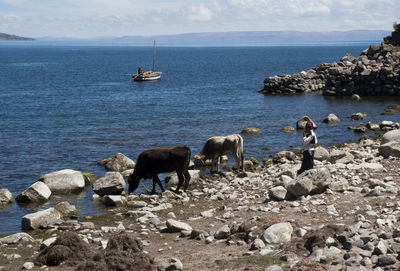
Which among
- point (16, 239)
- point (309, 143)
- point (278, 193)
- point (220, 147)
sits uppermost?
point (309, 143)

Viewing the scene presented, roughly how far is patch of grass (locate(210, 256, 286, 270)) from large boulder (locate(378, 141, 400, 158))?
621 inches

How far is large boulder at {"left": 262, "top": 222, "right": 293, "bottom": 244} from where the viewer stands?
1357cm

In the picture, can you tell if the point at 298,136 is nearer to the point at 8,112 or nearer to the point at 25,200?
the point at 25,200

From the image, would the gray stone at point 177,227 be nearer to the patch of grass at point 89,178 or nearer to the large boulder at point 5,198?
the large boulder at point 5,198

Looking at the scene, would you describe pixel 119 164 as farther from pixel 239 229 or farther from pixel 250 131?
pixel 239 229

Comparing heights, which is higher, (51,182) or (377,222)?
(377,222)

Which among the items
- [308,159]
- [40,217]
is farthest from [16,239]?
[308,159]

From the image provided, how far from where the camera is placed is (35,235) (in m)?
17.4

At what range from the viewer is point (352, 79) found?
220ft

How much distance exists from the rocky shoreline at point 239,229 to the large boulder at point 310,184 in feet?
0.11

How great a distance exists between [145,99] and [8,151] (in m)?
32.1

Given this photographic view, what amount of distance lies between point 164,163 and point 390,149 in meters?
11.2

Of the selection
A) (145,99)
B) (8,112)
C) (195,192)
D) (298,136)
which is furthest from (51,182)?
(145,99)

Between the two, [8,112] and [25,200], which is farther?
[8,112]
